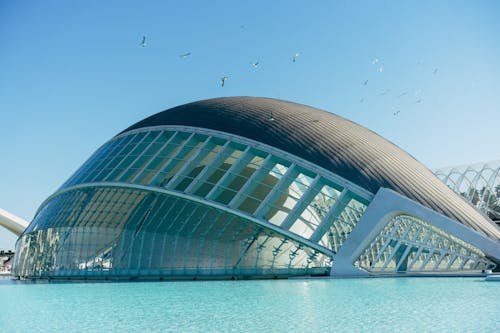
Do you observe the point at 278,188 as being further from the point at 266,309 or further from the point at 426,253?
the point at 266,309

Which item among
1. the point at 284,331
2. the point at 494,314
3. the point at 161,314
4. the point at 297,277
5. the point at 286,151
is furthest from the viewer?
the point at 286,151

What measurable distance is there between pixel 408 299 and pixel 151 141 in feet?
64.6

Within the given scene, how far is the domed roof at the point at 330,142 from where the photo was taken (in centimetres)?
2395

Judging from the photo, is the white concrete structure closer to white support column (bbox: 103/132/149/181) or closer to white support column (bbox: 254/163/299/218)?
white support column (bbox: 103/132/149/181)

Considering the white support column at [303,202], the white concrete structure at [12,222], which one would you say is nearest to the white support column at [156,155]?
the white support column at [303,202]

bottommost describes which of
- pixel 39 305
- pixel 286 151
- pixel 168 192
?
pixel 39 305

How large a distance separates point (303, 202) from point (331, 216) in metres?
1.37

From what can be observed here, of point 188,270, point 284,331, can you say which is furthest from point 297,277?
point 284,331

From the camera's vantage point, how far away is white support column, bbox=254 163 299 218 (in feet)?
75.4

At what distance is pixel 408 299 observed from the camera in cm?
1328

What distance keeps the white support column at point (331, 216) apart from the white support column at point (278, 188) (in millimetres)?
2354

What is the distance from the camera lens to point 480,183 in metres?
54.7

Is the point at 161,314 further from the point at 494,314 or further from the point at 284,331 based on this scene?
the point at 494,314

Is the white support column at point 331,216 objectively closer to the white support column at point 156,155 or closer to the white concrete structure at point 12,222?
the white support column at point 156,155
